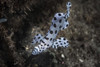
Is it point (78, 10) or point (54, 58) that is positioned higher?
point (78, 10)

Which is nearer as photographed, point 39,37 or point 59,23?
point 59,23

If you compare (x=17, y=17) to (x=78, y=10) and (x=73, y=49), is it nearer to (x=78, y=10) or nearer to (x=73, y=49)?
(x=73, y=49)

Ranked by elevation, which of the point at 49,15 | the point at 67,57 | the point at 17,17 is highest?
the point at 49,15

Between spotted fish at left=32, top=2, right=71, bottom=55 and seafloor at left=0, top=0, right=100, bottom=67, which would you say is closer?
spotted fish at left=32, top=2, right=71, bottom=55

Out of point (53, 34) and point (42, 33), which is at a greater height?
point (42, 33)

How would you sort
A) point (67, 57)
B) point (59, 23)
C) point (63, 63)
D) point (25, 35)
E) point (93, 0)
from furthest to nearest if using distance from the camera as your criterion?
1. point (93, 0)
2. point (25, 35)
3. point (67, 57)
4. point (63, 63)
5. point (59, 23)

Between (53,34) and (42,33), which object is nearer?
(53,34)

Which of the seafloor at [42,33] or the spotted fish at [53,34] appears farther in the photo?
the seafloor at [42,33]

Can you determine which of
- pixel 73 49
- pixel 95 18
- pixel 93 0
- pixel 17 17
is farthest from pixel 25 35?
pixel 93 0
